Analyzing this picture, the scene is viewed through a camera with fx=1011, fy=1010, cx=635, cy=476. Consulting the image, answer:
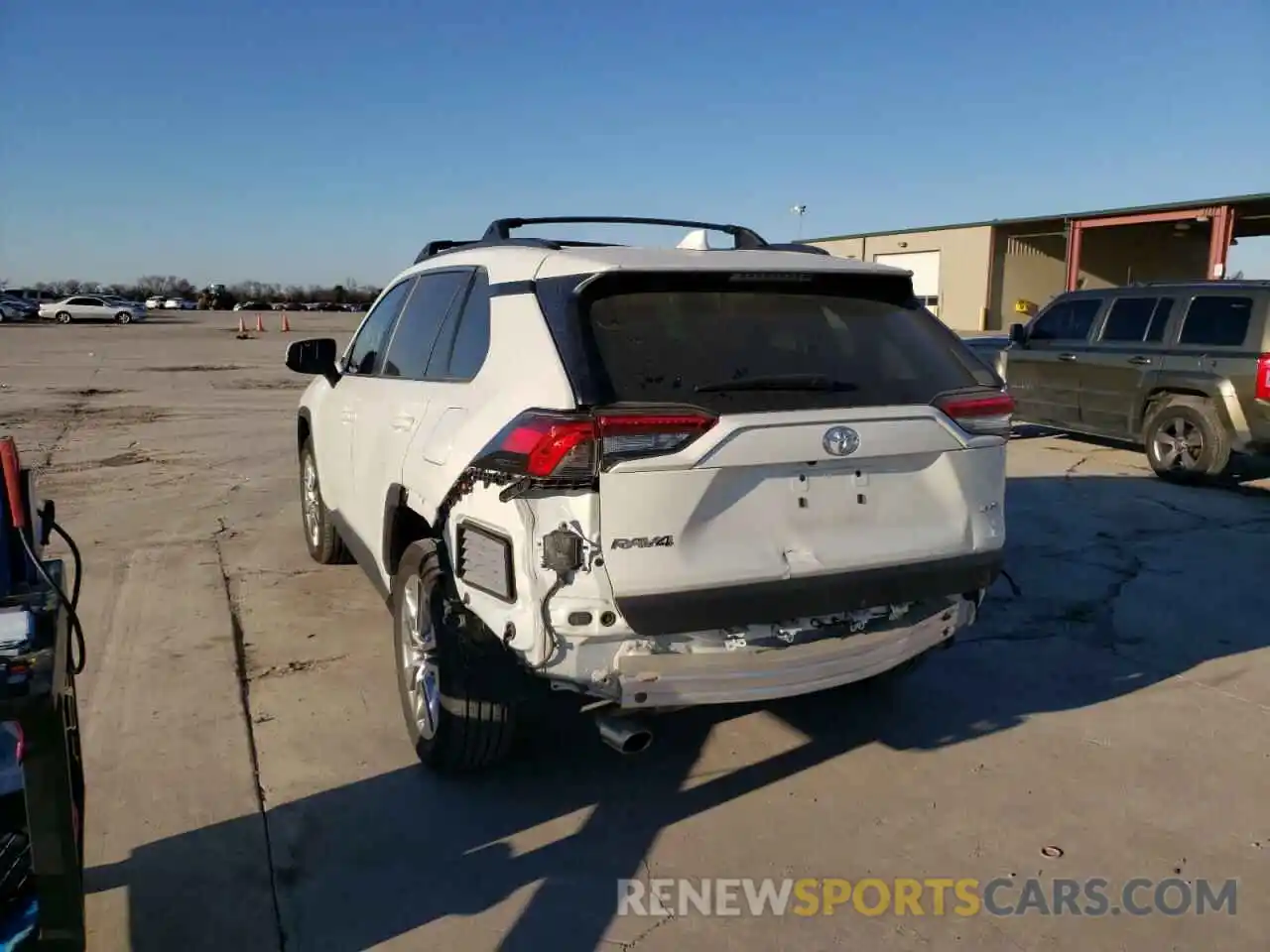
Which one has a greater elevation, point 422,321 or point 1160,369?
point 422,321

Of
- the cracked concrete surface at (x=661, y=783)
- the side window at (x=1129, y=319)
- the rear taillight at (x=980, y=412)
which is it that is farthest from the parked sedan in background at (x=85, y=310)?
the rear taillight at (x=980, y=412)

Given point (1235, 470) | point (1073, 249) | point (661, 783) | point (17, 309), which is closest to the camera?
point (661, 783)

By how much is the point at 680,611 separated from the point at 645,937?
36.3 inches

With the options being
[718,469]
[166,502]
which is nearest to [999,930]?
[718,469]

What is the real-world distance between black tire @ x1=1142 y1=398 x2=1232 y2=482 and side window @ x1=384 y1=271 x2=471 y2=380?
295 inches

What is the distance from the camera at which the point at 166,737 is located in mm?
3998

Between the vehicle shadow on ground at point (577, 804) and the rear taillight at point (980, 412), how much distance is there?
4.45 ft

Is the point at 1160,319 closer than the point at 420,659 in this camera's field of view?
No

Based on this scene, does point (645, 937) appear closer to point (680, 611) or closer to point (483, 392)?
point (680, 611)

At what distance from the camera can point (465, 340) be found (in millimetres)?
3834

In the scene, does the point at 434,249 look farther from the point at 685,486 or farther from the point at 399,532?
the point at 685,486

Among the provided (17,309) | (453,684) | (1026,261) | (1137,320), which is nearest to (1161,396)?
(1137,320)

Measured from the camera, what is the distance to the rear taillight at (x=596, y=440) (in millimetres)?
2916

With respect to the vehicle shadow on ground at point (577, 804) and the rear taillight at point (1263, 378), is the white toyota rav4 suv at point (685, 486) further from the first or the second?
the rear taillight at point (1263, 378)
